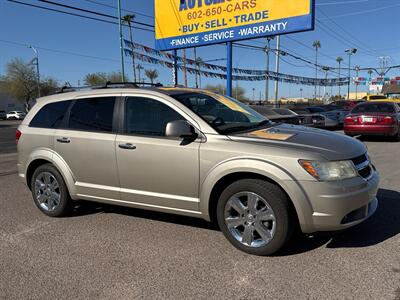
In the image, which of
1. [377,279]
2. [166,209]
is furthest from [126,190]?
[377,279]

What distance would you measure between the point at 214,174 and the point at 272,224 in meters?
0.78

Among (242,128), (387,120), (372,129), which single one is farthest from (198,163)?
(387,120)

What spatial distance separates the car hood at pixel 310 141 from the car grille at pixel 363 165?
51mm

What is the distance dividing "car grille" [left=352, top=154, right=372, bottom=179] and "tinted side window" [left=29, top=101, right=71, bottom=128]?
3.80m

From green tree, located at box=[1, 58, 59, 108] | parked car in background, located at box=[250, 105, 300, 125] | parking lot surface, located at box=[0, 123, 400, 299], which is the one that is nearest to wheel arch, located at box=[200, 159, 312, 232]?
parking lot surface, located at box=[0, 123, 400, 299]

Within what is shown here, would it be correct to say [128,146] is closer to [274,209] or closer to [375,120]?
[274,209]

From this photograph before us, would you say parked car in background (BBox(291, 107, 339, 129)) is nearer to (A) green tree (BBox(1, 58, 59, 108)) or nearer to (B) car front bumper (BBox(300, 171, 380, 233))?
(B) car front bumper (BBox(300, 171, 380, 233))

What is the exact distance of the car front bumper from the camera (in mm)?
3504

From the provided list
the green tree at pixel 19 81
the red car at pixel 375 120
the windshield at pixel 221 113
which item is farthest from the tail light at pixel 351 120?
the green tree at pixel 19 81

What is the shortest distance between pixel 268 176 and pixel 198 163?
788mm

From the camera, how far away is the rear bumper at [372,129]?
1281 centimetres

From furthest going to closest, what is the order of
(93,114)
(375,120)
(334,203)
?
(375,120) → (93,114) → (334,203)

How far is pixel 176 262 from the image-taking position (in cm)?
376

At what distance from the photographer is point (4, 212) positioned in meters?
5.57
